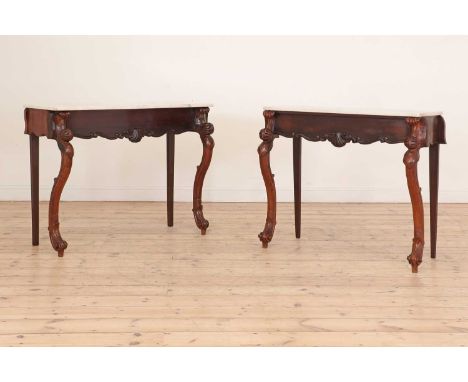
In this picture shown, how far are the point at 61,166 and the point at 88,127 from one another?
0.23 meters

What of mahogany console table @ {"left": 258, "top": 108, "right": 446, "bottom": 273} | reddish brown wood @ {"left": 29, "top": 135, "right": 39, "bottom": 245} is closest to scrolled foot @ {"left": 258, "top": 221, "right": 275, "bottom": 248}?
mahogany console table @ {"left": 258, "top": 108, "right": 446, "bottom": 273}

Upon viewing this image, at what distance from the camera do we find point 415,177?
149 inches

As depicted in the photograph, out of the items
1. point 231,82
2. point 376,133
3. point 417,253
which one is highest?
point 231,82

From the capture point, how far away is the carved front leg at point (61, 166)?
399cm

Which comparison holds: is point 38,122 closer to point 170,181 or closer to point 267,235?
point 170,181

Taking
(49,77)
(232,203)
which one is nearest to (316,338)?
(232,203)

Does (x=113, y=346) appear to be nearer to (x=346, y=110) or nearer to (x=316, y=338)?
(x=316, y=338)

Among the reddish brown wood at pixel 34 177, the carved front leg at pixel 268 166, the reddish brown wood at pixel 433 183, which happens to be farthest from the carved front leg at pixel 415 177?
the reddish brown wood at pixel 34 177

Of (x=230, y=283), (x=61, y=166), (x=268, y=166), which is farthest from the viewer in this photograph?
(x=268, y=166)

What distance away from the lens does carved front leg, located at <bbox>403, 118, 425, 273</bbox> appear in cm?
372

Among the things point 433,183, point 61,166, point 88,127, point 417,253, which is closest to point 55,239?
point 61,166

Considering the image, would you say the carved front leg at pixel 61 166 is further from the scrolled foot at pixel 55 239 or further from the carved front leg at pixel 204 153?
the carved front leg at pixel 204 153

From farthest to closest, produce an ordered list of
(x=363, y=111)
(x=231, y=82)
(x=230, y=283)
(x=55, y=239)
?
(x=231, y=82) < (x=55, y=239) < (x=363, y=111) < (x=230, y=283)

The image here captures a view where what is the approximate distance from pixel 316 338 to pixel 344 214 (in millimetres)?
2698
